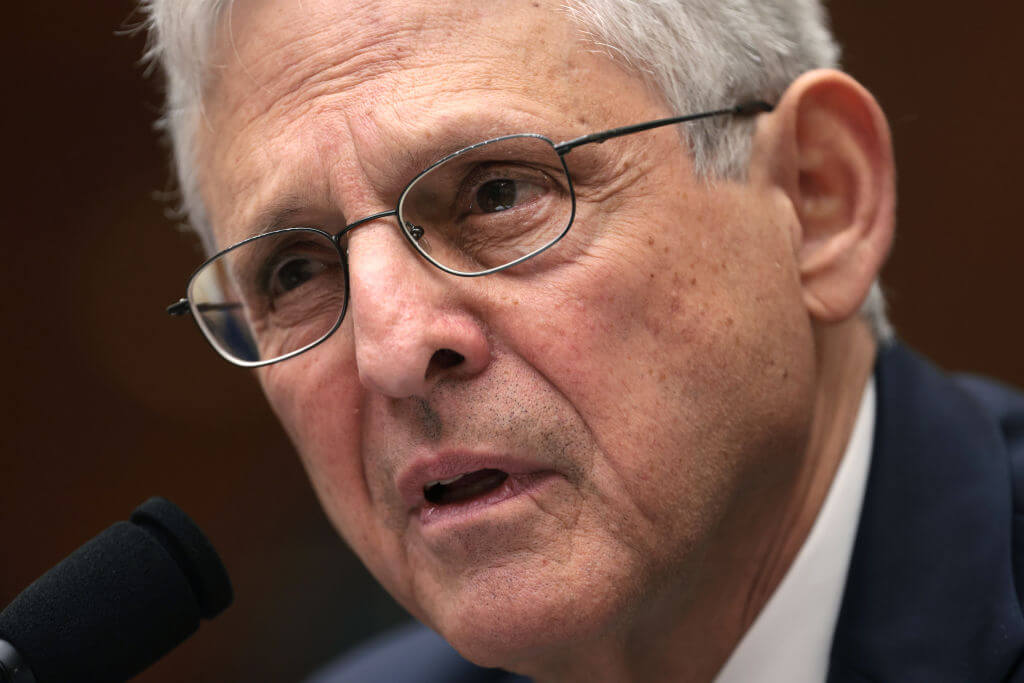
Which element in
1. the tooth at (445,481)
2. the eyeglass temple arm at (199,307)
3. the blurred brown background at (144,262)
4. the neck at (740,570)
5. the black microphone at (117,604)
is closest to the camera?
the black microphone at (117,604)

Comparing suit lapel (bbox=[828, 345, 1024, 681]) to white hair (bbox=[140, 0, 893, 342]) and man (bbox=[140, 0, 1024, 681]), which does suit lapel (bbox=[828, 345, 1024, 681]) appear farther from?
white hair (bbox=[140, 0, 893, 342])

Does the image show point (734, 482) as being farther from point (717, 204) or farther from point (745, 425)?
point (717, 204)

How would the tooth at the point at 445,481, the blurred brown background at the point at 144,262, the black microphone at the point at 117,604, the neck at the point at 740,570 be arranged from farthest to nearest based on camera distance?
1. the blurred brown background at the point at 144,262
2. the neck at the point at 740,570
3. the tooth at the point at 445,481
4. the black microphone at the point at 117,604

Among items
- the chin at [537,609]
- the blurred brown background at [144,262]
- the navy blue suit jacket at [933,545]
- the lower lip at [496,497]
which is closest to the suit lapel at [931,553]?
the navy blue suit jacket at [933,545]

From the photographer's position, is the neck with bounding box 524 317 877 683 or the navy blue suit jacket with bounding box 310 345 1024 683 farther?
the neck with bounding box 524 317 877 683

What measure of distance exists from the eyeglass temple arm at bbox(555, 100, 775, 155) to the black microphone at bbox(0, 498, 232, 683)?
2.86ft

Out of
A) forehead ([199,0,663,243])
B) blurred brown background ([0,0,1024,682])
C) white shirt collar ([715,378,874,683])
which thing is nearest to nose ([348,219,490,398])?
forehead ([199,0,663,243])

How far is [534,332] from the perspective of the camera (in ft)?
4.55

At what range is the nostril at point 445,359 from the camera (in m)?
1.40

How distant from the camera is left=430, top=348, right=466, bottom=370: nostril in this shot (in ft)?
4.58

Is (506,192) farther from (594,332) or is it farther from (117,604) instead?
(117,604)

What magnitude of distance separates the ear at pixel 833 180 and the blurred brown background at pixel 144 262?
192 centimetres

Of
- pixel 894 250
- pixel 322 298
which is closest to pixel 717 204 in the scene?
pixel 322 298

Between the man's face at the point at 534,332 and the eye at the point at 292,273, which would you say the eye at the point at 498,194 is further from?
the eye at the point at 292,273
